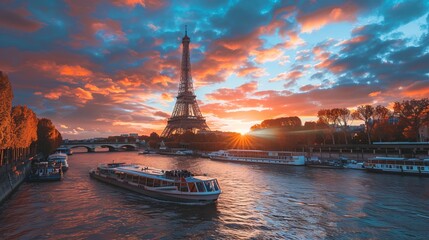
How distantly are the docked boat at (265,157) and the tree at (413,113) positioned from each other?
25.2 metres

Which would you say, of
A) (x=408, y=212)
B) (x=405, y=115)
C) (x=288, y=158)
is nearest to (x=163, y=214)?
(x=408, y=212)

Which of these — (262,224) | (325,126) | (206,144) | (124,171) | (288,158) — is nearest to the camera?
(262,224)

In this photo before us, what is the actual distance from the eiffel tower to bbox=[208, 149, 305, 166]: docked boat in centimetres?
5938

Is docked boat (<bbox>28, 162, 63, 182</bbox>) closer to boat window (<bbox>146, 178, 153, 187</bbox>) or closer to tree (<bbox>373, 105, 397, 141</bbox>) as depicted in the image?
boat window (<bbox>146, 178, 153, 187</bbox>)

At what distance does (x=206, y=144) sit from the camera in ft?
374

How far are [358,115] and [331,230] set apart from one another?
67143 mm

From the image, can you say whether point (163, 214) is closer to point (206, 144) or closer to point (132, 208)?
point (132, 208)

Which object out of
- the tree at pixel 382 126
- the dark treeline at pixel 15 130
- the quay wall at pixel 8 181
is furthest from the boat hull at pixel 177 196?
the tree at pixel 382 126

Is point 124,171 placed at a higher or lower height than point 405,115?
lower

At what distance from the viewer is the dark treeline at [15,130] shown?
31312 millimetres

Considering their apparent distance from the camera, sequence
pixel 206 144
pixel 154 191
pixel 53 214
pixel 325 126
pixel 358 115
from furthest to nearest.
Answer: pixel 206 144
pixel 325 126
pixel 358 115
pixel 154 191
pixel 53 214

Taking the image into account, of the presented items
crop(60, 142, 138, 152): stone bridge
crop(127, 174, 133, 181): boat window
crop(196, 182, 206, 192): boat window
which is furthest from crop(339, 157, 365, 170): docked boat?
crop(60, 142, 138, 152): stone bridge

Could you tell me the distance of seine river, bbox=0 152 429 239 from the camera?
59.7ft

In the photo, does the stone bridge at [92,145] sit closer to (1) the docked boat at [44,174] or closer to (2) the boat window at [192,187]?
(1) the docked boat at [44,174]
